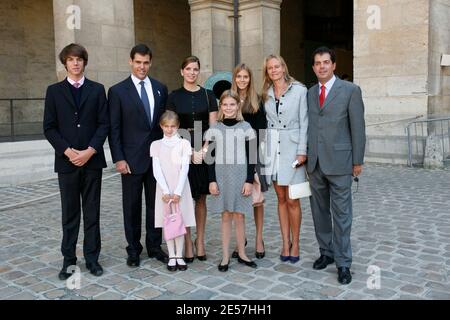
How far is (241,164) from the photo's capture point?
468 cm

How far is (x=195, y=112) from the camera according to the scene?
4.81 meters

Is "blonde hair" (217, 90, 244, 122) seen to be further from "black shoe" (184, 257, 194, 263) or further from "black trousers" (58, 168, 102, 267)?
"black shoe" (184, 257, 194, 263)

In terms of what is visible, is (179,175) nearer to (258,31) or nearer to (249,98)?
(249,98)

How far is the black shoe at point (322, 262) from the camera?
4.71m

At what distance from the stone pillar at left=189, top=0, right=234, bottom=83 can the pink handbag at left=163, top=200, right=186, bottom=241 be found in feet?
28.6

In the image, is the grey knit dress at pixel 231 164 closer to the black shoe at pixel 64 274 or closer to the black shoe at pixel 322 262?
the black shoe at pixel 322 262

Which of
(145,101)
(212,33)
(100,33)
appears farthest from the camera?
(212,33)

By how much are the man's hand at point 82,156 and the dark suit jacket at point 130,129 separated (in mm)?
302

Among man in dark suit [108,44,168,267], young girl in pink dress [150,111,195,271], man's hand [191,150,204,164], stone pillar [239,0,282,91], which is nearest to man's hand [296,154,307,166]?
man's hand [191,150,204,164]

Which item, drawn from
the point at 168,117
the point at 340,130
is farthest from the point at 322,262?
the point at 168,117

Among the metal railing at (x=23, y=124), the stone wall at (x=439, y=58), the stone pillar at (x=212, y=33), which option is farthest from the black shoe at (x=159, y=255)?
the stone pillar at (x=212, y=33)

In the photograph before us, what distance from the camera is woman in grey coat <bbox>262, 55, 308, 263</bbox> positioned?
4660 millimetres

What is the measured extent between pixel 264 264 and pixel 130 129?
1.88m

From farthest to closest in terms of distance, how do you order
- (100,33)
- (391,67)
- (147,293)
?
(391,67), (100,33), (147,293)
